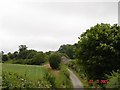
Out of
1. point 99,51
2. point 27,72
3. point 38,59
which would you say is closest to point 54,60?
point 38,59

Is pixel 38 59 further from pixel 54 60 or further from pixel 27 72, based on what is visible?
pixel 27 72

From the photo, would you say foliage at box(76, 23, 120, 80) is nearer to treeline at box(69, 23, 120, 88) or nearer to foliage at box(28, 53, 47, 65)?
treeline at box(69, 23, 120, 88)

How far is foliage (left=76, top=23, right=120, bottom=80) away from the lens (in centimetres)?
2275

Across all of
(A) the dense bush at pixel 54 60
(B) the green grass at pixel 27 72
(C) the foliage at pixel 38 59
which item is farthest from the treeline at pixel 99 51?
(C) the foliage at pixel 38 59

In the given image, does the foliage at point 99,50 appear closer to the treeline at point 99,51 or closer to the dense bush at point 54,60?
the treeline at point 99,51

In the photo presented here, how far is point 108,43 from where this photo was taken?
23.4 meters

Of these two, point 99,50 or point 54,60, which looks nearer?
point 99,50

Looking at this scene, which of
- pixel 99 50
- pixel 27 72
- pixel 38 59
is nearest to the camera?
pixel 99 50

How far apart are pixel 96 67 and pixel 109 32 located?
2718mm

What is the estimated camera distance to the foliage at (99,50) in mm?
22750

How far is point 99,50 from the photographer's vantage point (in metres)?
23.0

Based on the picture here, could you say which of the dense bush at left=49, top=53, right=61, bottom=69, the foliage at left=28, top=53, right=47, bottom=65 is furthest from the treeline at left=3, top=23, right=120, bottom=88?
the foliage at left=28, top=53, right=47, bottom=65

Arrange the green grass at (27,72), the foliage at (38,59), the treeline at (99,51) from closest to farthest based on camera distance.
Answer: the treeline at (99,51)
the green grass at (27,72)
the foliage at (38,59)

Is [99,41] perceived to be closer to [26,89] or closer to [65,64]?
[26,89]
